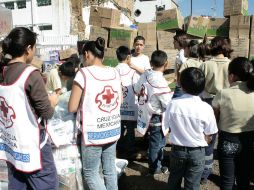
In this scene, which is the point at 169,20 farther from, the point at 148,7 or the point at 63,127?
the point at 148,7

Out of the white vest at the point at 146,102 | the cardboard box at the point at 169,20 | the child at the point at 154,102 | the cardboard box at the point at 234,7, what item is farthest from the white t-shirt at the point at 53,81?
the cardboard box at the point at 234,7

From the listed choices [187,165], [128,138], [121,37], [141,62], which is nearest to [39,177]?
[187,165]

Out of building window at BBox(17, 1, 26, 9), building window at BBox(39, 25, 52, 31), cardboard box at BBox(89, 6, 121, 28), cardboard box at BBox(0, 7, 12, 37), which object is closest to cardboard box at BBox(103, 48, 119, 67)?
cardboard box at BBox(89, 6, 121, 28)

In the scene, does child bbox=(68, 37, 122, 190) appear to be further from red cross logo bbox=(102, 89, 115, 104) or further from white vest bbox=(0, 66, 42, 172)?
white vest bbox=(0, 66, 42, 172)

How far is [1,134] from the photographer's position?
2.46 m

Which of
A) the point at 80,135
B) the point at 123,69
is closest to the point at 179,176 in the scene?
the point at 80,135

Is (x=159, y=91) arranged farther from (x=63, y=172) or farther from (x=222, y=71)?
(x=63, y=172)

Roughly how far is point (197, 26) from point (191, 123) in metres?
4.09

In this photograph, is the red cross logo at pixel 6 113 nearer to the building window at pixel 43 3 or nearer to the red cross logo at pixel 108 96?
the red cross logo at pixel 108 96

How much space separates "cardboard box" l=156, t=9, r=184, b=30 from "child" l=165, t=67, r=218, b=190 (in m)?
3.89

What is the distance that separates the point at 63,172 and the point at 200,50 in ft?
8.42

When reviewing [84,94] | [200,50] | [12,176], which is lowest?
[12,176]

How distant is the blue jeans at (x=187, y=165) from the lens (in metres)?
2.69

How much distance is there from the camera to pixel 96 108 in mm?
2658
